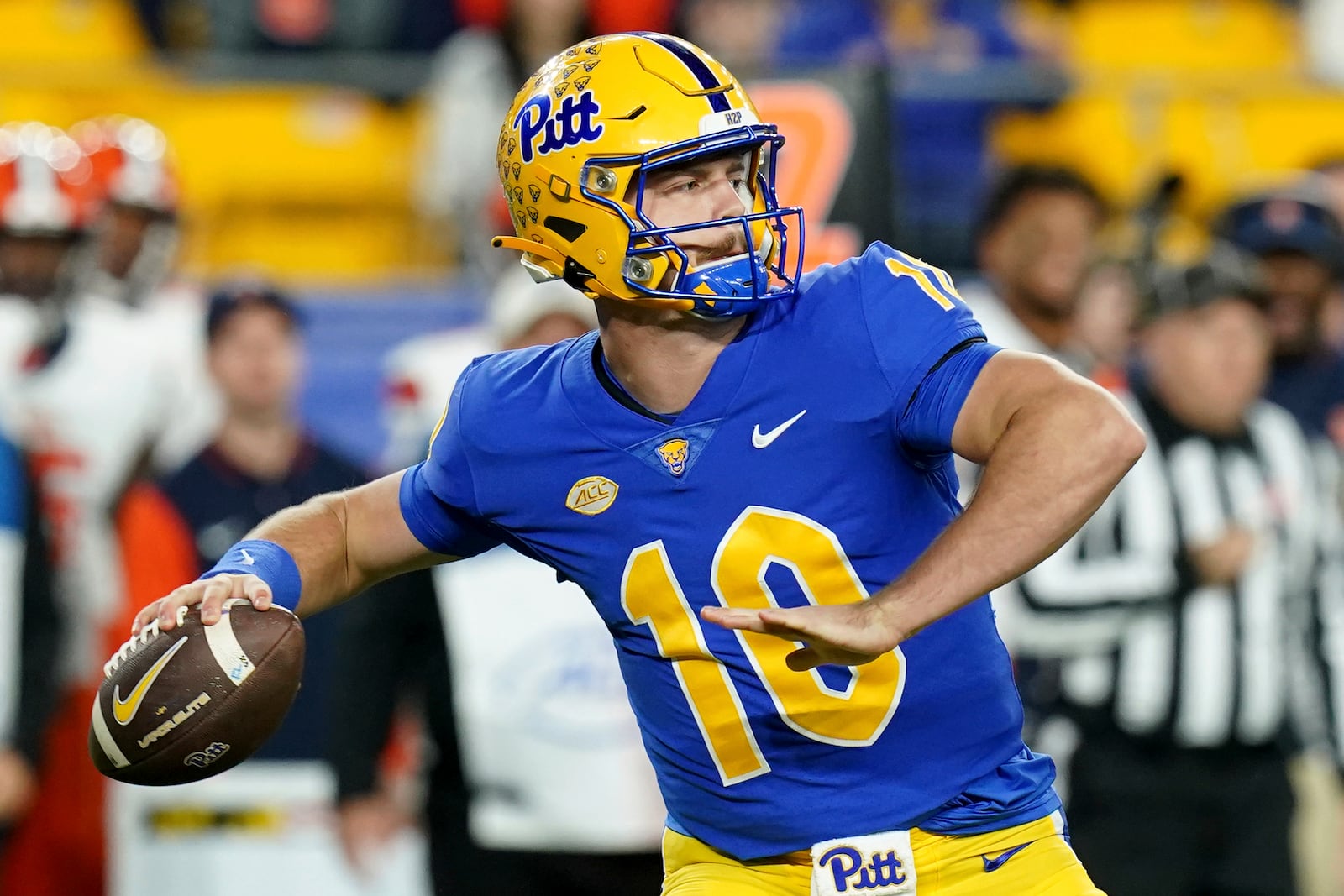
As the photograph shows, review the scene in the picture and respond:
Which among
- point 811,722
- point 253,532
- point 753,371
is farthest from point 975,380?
point 253,532

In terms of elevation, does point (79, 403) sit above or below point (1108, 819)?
above

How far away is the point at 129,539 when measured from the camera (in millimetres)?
5961

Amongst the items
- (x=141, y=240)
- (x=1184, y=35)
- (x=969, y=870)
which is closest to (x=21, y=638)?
(x=141, y=240)

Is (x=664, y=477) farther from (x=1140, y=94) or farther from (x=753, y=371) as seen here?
(x=1140, y=94)

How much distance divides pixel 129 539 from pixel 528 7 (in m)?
3.06

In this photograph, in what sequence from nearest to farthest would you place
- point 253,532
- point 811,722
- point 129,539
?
point 811,722
point 253,532
point 129,539

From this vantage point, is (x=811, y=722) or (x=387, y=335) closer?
(x=811, y=722)

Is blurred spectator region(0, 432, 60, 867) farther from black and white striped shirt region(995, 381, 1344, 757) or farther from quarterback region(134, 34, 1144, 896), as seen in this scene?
black and white striped shirt region(995, 381, 1344, 757)

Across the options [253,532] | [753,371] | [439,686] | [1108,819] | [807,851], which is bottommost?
[1108,819]

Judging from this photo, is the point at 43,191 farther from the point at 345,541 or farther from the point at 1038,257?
the point at 345,541

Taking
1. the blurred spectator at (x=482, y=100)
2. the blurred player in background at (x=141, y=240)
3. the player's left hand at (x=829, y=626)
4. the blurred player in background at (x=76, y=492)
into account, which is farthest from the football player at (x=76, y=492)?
the player's left hand at (x=829, y=626)

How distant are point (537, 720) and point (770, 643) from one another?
2.21m

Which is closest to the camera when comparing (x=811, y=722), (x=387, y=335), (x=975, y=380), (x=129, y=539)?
(x=975, y=380)

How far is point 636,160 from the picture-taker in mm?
3109
